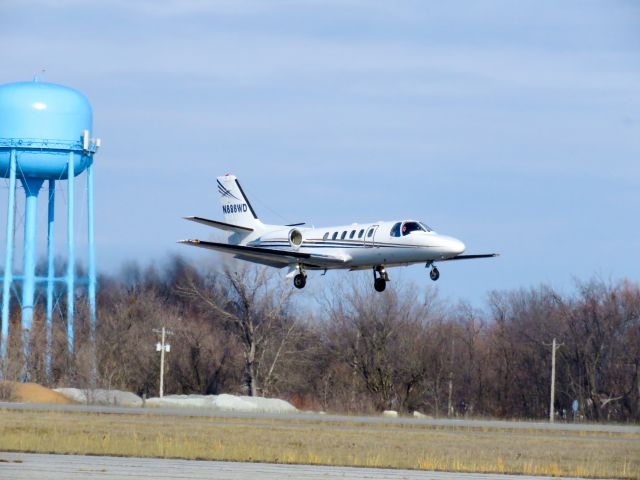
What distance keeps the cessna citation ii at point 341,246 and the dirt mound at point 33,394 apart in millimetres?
16429

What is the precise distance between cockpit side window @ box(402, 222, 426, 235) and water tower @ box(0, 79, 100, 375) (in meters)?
27.7

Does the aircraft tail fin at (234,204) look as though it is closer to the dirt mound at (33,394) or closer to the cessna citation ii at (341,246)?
the cessna citation ii at (341,246)

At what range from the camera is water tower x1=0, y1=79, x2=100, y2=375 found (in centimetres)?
6881

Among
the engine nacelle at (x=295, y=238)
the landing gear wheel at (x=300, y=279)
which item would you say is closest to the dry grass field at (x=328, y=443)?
the landing gear wheel at (x=300, y=279)

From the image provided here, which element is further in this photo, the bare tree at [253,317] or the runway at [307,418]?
the bare tree at [253,317]

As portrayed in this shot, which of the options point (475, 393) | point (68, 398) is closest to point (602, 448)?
point (68, 398)

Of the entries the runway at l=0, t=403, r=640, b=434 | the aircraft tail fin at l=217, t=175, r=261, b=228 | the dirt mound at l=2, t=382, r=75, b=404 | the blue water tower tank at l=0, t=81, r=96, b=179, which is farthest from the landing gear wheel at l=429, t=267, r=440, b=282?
the blue water tower tank at l=0, t=81, r=96, b=179

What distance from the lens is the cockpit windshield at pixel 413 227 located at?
46.6 metres

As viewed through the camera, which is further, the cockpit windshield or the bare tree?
the bare tree

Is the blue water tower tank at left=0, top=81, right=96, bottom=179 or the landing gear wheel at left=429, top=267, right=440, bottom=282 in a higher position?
the blue water tower tank at left=0, top=81, right=96, bottom=179

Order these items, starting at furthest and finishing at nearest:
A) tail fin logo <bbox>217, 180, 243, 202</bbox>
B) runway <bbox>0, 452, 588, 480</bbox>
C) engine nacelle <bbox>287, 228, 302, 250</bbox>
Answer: tail fin logo <bbox>217, 180, 243, 202</bbox>
engine nacelle <bbox>287, 228, 302, 250</bbox>
runway <bbox>0, 452, 588, 480</bbox>

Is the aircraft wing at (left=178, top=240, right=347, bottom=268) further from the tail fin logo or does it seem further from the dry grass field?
the tail fin logo

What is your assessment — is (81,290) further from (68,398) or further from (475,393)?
(475,393)

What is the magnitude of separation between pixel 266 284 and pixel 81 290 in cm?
1117
